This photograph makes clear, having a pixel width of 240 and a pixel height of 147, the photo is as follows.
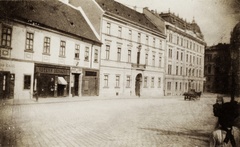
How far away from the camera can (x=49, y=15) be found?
3.88 meters

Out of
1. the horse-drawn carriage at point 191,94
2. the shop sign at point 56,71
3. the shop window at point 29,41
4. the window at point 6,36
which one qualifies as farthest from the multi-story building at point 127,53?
the window at point 6,36

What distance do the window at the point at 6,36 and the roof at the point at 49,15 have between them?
151 mm

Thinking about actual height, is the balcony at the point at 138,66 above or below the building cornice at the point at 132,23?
below

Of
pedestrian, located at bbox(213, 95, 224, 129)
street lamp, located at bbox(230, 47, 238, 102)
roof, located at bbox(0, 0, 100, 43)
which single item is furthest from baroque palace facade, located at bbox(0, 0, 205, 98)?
pedestrian, located at bbox(213, 95, 224, 129)

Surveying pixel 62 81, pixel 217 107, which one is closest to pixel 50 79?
pixel 62 81

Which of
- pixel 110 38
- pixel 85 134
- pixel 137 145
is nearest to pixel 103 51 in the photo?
pixel 110 38

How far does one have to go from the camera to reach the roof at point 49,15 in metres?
3.03

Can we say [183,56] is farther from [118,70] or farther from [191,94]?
[118,70]

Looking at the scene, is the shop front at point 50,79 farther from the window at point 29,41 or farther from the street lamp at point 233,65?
the street lamp at point 233,65

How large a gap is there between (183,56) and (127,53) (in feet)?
3.35

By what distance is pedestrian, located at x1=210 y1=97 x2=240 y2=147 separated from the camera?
2926 millimetres

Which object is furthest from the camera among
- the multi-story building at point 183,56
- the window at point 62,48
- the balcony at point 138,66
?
the balcony at point 138,66

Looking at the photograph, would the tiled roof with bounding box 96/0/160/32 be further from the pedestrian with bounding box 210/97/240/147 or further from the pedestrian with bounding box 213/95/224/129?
the pedestrian with bounding box 210/97/240/147

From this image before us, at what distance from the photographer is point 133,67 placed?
4375 millimetres
